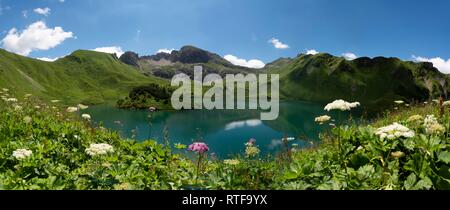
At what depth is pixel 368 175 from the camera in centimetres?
520

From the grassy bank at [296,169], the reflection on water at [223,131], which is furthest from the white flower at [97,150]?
the reflection on water at [223,131]

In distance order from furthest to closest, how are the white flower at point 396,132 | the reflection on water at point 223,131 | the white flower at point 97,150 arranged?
1. the reflection on water at point 223,131
2. the white flower at point 97,150
3. the white flower at point 396,132

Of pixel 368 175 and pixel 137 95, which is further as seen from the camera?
pixel 137 95

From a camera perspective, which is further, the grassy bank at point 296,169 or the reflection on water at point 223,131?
the reflection on water at point 223,131

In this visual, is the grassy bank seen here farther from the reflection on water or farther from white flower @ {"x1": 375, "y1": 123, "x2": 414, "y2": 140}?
the reflection on water

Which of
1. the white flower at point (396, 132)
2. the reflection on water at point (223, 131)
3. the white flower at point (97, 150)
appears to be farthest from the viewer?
the reflection on water at point (223, 131)

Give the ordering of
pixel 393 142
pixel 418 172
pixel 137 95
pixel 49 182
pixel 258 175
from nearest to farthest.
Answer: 1. pixel 418 172
2. pixel 49 182
3. pixel 393 142
4. pixel 258 175
5. pixel 137 95

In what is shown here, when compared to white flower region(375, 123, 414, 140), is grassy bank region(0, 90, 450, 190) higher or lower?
lower

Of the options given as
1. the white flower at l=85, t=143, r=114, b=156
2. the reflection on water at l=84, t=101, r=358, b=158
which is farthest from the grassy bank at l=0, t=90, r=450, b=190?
the reflection on water at l=84, t=101, r=358, b=158

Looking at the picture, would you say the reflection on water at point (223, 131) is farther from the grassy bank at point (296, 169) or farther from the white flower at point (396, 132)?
the white flower at point (396, 132)

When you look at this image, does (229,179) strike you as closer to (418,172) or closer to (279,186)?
(279,186)

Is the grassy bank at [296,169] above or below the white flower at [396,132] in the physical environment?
below
